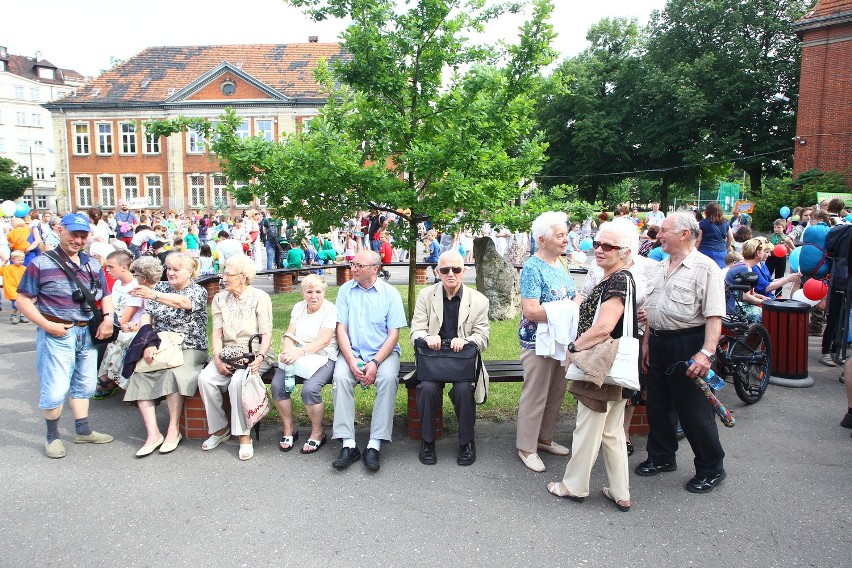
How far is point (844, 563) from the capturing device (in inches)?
132

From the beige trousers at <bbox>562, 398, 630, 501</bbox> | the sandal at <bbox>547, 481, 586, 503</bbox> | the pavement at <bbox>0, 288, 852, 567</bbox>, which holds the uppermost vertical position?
the beige trousers at <bbox>562, 398, 630, 501</bbox>

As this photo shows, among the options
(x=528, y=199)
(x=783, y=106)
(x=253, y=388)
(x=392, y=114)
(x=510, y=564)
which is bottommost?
(x=510, y=564)

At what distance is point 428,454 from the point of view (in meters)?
4.75

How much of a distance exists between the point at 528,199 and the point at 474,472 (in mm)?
5138

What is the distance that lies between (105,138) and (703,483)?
51014mm

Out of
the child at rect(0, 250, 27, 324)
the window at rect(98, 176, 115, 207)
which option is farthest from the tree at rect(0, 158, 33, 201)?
the child at rect(0, 250, 27, 324)

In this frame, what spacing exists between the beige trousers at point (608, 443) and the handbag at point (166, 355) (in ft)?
10.4

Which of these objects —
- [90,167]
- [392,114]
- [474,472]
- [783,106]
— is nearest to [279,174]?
[392,114]

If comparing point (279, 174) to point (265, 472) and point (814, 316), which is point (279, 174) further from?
point (814, 316)

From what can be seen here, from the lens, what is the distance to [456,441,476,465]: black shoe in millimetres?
4691

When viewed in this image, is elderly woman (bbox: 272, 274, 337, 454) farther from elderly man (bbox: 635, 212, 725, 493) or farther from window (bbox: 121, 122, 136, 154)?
window (bbox: 121, 122, 136, 154)

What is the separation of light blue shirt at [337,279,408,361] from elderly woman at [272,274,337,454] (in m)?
0.14

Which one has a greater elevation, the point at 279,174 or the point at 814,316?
the point at 279,174

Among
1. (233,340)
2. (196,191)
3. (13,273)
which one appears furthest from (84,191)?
(233,340)
